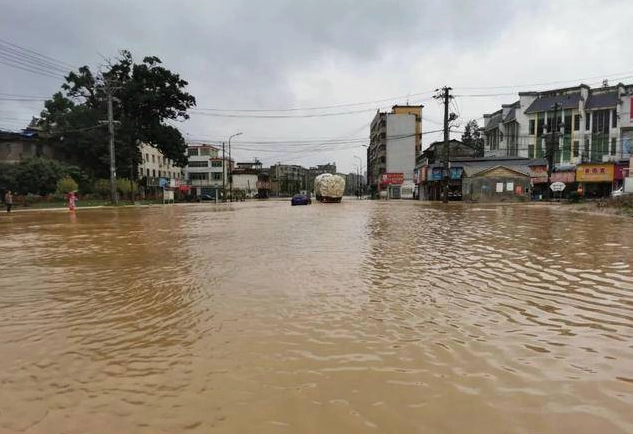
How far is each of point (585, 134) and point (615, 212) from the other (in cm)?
4122

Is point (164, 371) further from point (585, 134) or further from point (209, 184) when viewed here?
point (209, 184)

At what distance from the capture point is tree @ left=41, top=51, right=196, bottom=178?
2350 inches

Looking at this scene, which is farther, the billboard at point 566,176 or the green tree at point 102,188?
the green tree at point 102,188

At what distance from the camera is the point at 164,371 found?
4.23 metres

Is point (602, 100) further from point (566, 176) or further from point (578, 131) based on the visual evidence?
point (566, 176)

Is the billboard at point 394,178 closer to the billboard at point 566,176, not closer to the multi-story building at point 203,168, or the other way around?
the billboard at point 566,176

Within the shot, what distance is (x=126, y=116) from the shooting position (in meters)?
61.9

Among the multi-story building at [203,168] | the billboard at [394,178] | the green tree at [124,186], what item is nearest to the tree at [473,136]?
the billboard at [394,178]

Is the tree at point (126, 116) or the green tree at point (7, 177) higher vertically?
the tree at point (126, 116)

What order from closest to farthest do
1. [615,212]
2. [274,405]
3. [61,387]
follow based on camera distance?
[274,405] < [61,387] < [615,212]

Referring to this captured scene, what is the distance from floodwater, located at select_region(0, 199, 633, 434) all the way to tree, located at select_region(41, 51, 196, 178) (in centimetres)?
5495

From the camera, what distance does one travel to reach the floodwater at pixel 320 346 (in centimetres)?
340

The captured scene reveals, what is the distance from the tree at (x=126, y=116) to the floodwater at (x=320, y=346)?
54948mm

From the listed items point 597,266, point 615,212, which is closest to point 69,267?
point 597,266
